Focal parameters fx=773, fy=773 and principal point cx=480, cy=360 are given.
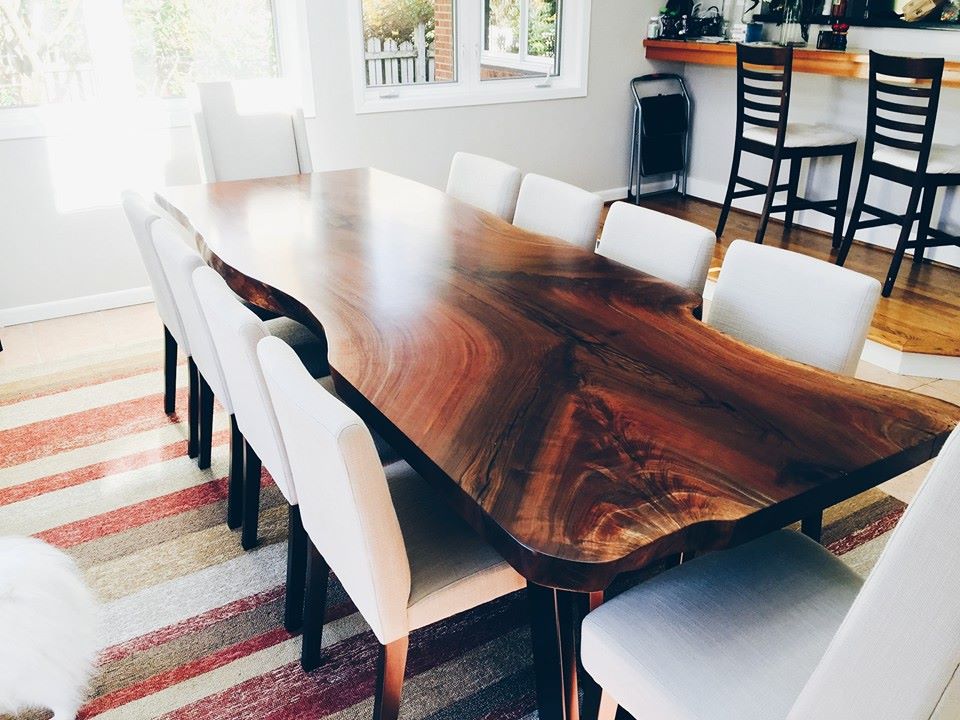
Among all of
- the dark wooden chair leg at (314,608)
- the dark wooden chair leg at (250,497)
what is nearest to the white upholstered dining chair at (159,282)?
the dark wooden chair leg at (250,497)

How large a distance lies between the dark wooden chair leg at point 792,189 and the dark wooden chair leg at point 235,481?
3.27m

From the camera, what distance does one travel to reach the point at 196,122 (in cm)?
325

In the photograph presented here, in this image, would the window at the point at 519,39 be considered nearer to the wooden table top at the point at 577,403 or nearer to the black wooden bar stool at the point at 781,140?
the black wooden bar stool at the point at 781,140

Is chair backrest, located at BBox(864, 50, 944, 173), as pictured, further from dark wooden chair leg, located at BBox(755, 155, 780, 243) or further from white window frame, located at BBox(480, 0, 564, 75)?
white window frame, located at BBox(480, 0, 564, 75)

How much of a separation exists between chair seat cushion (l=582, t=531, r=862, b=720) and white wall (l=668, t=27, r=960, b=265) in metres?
3.27

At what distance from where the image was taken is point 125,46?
3.56 metres

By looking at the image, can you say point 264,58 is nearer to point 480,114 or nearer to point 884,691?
point 480,114

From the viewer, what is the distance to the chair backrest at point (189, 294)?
1696 mm

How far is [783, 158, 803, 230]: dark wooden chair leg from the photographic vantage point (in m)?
4.13

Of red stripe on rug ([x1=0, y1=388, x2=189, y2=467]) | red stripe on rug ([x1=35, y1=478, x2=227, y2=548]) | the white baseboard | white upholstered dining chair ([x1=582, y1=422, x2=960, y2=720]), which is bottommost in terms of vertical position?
red stripe on rug ([x1=35, y1=478, x2=227, y2=548])

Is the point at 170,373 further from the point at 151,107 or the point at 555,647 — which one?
the point at 555,647

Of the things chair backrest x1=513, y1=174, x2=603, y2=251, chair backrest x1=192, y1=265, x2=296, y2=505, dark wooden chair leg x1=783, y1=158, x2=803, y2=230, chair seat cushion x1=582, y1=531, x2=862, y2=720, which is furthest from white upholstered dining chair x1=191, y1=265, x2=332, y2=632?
dark wooden chair leg x1=783, y1=158, x2=803, y2=230

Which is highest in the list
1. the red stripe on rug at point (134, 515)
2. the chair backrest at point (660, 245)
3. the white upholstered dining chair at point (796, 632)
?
the chair backrest at point (660, 245)

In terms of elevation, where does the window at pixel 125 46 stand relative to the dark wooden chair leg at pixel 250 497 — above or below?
above
